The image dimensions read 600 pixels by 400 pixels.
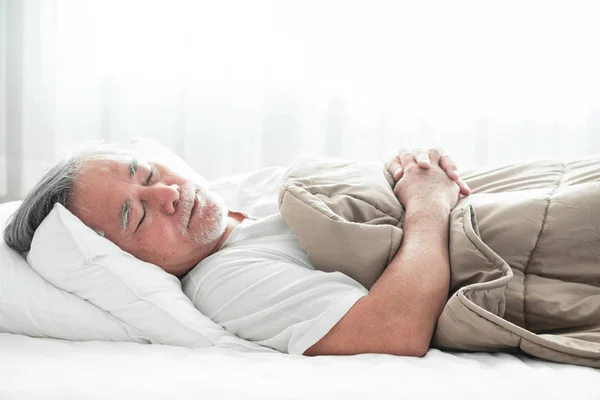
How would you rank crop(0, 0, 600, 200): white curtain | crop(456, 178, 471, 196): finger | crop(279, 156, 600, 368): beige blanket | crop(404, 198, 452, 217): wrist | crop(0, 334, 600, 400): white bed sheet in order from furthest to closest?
1. crop(0, 0, 600, 200): white curtain
2. crop(456, 178, 471, 196): finger
3. crop(404, 198, 452, 217): wrist
4. crop(279, 156, 600, 368): beige blanket
5. crop(0, 334, 600, 400): white bed sheet

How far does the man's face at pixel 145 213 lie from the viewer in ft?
4.02

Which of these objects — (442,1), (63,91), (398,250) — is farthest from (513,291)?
(63,91)

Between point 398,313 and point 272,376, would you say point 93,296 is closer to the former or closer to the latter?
point 272,376

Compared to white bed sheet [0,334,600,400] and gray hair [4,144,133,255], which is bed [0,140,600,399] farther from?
gray hair [4,144,133,255]

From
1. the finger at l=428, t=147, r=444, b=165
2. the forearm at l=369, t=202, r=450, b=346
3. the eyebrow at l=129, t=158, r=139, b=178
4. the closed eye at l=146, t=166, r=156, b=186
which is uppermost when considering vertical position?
the finger at l=428, t=147, r=444, b=165

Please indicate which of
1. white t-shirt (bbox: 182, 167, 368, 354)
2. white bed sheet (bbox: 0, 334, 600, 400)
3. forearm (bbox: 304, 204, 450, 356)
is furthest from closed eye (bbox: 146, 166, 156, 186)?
forearm (bbox: 304, 204, 450, 356)

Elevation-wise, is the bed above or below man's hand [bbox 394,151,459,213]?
below

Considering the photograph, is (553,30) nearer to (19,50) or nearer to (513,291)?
(513,291)

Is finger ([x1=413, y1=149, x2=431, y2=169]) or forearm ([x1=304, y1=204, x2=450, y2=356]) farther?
finger ([x1=413, y1=149, x2=431, y2=169])

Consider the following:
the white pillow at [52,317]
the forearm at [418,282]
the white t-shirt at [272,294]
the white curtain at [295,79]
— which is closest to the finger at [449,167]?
the forearm at [418,282]

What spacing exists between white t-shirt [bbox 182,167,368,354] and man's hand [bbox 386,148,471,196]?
0.31m

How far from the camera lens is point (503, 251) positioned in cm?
108

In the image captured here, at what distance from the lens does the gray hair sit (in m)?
1.21

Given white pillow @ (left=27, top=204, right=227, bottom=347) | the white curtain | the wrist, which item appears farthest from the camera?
the white curtain
